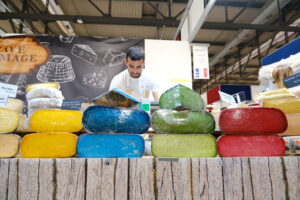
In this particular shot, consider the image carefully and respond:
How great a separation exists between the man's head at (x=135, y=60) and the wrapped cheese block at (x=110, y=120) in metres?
1.89

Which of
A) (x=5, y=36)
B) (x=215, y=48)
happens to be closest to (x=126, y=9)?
(x=5, y=36)

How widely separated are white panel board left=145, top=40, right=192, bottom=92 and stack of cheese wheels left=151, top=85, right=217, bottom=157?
10.3 ft

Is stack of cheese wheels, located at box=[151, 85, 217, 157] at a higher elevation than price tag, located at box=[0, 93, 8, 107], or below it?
below

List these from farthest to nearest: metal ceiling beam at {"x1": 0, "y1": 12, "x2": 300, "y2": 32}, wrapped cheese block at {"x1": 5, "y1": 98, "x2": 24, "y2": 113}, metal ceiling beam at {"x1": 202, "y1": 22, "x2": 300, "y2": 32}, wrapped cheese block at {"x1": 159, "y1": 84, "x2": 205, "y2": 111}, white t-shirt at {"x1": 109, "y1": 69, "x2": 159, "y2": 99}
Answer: metal ceiling beam at {"x1": 202, "y1": 22, "x2": 300, "y2": 32} → metal ceiling beam at {"x1": 0, "y1": 12, "x2": 300, "y2": 32} → white t-shirt at {"x1": 109, "y1": 69, "x2": 159, "y2": 99} → wrapped cheese block at {"x1": 5, "y1": 98, "x2": 24, "y2": 113} → wrapped cheese block at {"x1": 159, "y1": 84, "x2": 205, "y2": 111}

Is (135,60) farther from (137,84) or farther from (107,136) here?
(107,136)

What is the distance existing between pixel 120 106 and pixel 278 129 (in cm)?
57

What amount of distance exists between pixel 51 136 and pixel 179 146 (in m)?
0.45

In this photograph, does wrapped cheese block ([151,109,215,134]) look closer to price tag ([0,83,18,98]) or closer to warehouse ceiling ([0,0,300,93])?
price tag ([0,83,18,98])

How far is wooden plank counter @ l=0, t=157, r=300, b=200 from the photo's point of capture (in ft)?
2.20

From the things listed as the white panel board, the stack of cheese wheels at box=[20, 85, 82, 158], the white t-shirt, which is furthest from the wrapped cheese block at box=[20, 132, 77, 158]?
the white panel board

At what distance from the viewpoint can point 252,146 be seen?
2.44 feet

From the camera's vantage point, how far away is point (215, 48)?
745 centimetres

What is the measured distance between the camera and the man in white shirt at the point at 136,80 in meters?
2.66

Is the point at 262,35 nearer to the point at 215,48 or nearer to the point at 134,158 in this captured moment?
the point at 215,48
